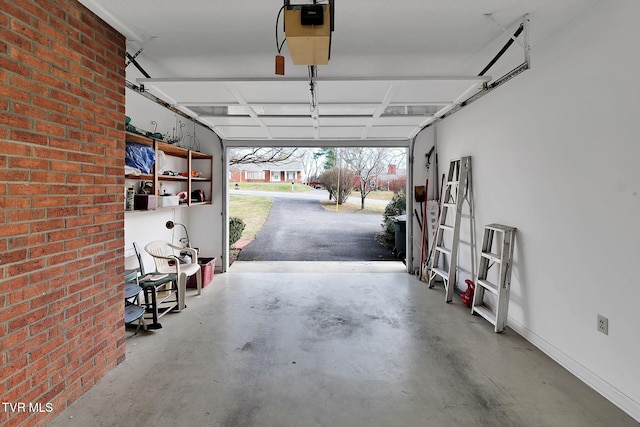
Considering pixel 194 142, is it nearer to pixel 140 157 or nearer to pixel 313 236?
pixel 140 157

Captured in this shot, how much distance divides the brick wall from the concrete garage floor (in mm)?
370

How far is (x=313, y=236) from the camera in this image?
9.52 metres

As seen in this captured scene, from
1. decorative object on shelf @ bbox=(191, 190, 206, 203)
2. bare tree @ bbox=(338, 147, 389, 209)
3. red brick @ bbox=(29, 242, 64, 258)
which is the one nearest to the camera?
red brick @ bbox=(29, 242, 64, 258)

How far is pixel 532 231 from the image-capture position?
2988mm

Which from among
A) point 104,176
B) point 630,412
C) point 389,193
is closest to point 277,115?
point 104,176

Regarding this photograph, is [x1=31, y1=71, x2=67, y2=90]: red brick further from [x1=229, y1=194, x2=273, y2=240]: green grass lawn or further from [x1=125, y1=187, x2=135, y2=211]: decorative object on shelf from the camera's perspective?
[x1=229, y1=194, x2=273, y2=240]: green grass lawn

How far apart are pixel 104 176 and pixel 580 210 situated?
3877mm

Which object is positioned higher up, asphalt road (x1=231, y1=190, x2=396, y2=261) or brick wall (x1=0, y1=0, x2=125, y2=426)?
brick wall (x1=0, y1=0, x2=125, y2=426)

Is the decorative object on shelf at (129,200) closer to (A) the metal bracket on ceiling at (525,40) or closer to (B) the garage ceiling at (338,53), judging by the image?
(B) the garage ceiling at (338,53)

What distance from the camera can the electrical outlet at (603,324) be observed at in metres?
2.21

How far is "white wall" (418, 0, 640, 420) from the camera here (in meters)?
2.05

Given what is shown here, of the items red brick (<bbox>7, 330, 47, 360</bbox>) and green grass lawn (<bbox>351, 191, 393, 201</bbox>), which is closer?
red brick (<bbox>7, 330, 47, 360</bbox>)

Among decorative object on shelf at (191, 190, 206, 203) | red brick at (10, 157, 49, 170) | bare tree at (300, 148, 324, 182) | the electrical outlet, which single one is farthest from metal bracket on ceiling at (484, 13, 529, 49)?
bare tree at (300, 148, 324, 182)

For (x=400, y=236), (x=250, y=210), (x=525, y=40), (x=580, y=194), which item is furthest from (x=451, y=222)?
(x=250, y=210)
